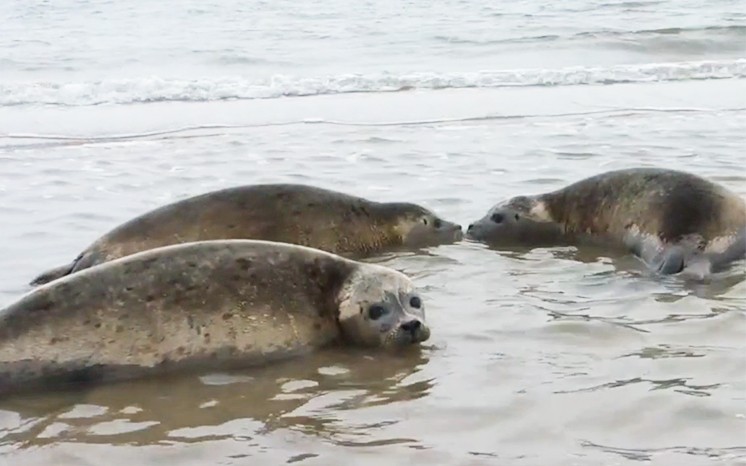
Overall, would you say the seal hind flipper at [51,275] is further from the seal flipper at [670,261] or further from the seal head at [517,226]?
the seal flipper at [670,261]

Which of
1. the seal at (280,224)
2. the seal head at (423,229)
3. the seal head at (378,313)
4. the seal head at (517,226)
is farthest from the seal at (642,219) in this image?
the seal head at (378,313)

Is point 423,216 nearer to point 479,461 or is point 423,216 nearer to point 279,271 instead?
point 279,271

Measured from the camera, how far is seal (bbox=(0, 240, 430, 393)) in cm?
401

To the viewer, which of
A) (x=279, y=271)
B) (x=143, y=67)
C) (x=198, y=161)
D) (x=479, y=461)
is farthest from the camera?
(x=143, y=67)

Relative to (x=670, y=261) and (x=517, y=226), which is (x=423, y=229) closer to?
(x=517, y=226)

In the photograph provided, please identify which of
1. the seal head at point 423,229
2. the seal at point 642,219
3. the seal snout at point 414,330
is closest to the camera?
the seal snout at point 414,330

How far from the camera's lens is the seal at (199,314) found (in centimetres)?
401

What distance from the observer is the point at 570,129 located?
10.4 metres

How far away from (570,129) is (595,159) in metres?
1.69

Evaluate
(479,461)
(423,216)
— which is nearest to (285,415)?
(479,461)

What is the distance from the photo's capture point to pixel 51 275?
17.7 feet

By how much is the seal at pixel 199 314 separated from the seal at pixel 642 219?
1632mm

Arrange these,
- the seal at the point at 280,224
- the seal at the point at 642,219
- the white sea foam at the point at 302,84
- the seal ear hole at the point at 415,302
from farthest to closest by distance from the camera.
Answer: the white sea foam at the point at 302,84
the seal at the point at 280,224
the seal at the point at 642,219
the seal ear hole at the point at 415,302

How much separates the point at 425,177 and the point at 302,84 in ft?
20.4
